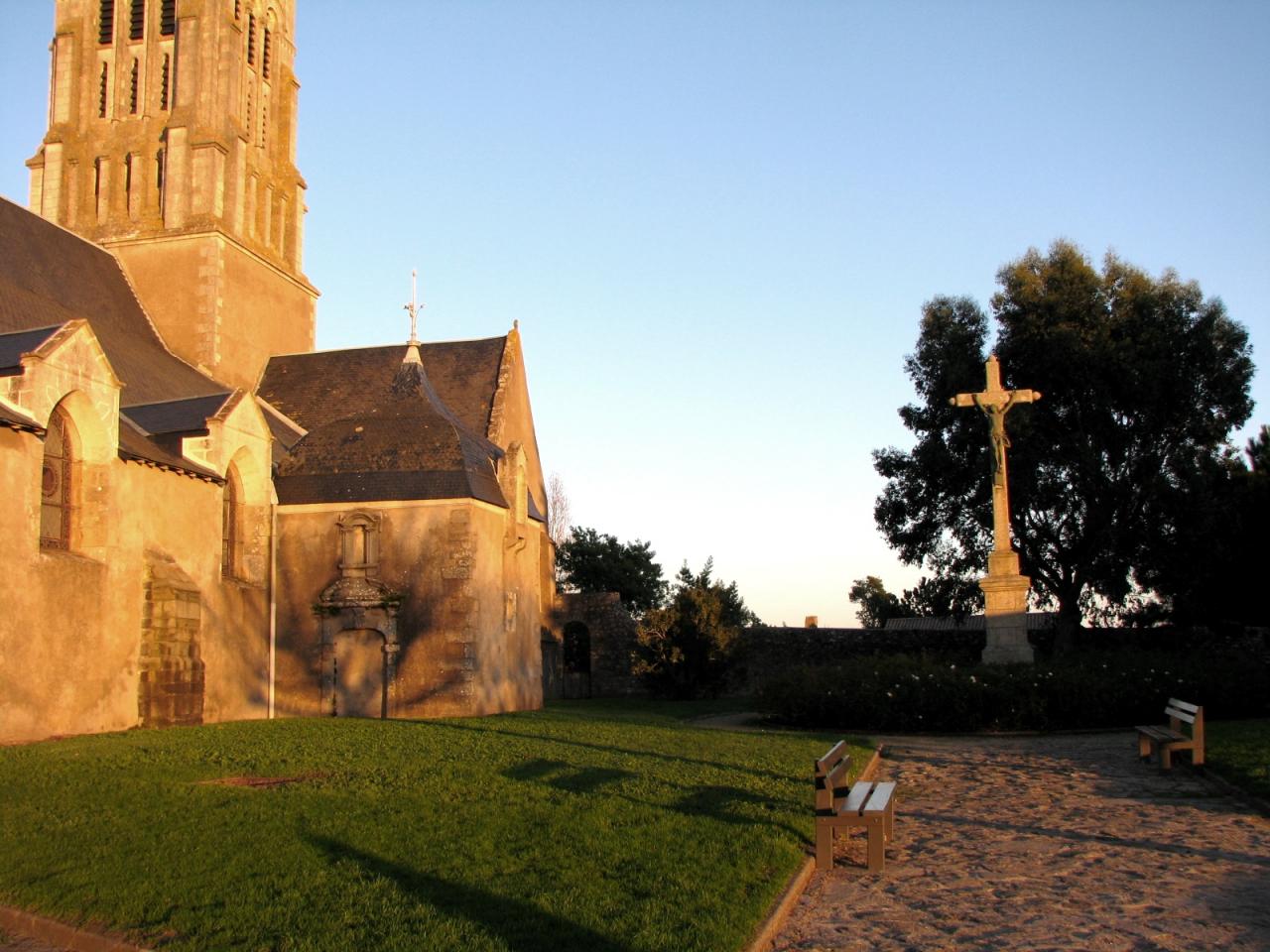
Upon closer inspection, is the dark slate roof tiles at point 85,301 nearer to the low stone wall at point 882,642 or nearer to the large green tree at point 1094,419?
the low stone wall at point 882,642

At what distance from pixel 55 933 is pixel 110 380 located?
13.1 metres

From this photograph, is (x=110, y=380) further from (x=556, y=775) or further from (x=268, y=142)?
(x=268, y=142)

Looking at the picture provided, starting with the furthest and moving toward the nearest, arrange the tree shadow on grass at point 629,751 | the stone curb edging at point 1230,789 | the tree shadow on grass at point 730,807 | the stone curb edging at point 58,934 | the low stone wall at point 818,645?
the low stone wall at point 818,645 → the tree shadow on grass at point 629,751 → the stone curb edging at point 1230,789 → the tree shadow on grass at point 730,807 → the stone curb edging at point 58,934

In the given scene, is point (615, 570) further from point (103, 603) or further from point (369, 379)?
point (103, 603)

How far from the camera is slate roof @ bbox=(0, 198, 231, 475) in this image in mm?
19797

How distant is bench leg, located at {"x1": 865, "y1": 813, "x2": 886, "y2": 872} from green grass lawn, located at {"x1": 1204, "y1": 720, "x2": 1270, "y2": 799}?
14.9ft

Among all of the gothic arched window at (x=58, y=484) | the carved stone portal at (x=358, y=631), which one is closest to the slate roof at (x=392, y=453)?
the carved stone portal at (x=358, y=631)

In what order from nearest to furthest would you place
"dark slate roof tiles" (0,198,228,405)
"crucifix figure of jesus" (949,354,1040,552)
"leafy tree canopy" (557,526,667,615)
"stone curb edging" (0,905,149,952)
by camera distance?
"stone curb edging" (0,905,149,952), "crucifix figure of jesus" (949,354,1040,552), "dark slate roof tiles" (0,198,228,405), "leafy tree canopy" (557,526,667,615)

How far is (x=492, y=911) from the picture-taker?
245 inches

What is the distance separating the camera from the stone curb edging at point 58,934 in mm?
5812

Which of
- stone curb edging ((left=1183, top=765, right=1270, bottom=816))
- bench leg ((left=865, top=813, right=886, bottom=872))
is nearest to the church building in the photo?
bench leg ((left=865, top=813, right=886, bottom=872))

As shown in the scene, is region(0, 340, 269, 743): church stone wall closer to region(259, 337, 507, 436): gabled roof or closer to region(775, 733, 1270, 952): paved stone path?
region(259, 337, 507, 436): gabled roof

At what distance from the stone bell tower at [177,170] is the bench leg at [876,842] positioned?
23728 millimetres

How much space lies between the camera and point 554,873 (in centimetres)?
700
